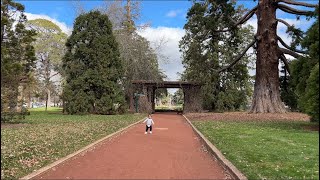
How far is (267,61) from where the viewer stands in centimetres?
3005

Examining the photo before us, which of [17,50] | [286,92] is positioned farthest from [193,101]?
[17,50]

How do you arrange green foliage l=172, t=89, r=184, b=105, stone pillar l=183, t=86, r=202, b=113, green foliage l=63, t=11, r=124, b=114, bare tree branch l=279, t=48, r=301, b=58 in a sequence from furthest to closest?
1. green foliage l=172, t=89, r=184, b=105
2. stone pillar l=183, t=86, r=202, b=113
3. green foliage l=63, t=11, r=124, b=114
4. bare tree branch l=279, t=48, r=301, b=58

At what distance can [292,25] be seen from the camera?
29656mm

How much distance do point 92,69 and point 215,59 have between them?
46.9 feet

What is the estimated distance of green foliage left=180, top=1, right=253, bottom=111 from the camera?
34.0m

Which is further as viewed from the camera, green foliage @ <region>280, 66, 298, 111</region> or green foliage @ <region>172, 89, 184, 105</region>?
green foliage @ <region>172, 89, 184, 105</region>

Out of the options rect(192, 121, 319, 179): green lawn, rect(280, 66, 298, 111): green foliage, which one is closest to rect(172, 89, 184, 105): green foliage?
rect(280, 66, 298, 111): green foliage

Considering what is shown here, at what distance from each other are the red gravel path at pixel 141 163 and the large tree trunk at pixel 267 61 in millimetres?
17064

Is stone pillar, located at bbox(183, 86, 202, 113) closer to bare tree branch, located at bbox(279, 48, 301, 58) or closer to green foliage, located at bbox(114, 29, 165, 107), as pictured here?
green foliage, located at bbox(114, 29, 165, 107)

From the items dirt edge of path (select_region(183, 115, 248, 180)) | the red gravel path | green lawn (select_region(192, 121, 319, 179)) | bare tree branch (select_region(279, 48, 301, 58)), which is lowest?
the red gravel path

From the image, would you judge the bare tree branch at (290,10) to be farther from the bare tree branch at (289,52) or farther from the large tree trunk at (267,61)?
the bare tree branch at (289,52)

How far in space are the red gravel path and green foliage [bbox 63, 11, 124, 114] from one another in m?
23.0

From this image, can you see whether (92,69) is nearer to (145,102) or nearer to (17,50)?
(145,102)

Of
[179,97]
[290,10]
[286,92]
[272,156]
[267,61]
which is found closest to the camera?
[272,156]
